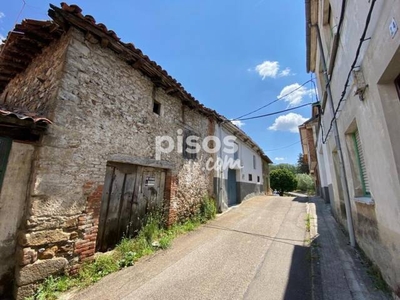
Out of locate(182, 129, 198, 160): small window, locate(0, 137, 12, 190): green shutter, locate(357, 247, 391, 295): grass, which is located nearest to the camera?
locate(357, 247, 391, 295): grass

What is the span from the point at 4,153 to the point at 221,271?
14.1 feet

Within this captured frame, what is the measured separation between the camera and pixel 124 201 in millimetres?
4977

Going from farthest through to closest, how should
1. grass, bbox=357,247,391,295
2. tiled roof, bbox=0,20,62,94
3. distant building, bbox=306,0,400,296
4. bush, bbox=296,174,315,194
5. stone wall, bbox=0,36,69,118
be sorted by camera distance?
bush, bbox=296,174,315,194
tiled roof, bbox=0,20,62,94
stone wall, bbox=0,36,69,118
grass, bbox=357,247,391,295
distant building, bbox=306,0,400,296

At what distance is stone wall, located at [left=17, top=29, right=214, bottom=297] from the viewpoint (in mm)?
3311

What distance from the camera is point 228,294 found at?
2947 millimetres

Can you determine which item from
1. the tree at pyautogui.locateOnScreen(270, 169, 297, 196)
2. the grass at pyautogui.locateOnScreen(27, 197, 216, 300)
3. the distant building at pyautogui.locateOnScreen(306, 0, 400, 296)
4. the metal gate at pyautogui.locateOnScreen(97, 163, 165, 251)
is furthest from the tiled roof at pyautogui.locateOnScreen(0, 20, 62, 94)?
the tree at pyautogui.locateOnScreen(270, 169, 297, 196)

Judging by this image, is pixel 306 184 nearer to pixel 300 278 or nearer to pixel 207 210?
pixel 207 210

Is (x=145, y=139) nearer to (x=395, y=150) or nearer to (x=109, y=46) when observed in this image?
(x=109, y=46)

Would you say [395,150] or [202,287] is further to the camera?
[202,287]

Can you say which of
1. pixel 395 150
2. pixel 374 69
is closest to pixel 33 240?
pixel 395 150

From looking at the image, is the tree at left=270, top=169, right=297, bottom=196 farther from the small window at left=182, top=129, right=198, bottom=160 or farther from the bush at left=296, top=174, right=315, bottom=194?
the small window at left=182, top=129, right=198, bottom=160

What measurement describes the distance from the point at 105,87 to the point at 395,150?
17.2ft

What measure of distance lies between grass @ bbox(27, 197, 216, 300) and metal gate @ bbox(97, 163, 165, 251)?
0.26 m

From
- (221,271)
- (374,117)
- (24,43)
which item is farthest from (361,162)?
(24,43)
